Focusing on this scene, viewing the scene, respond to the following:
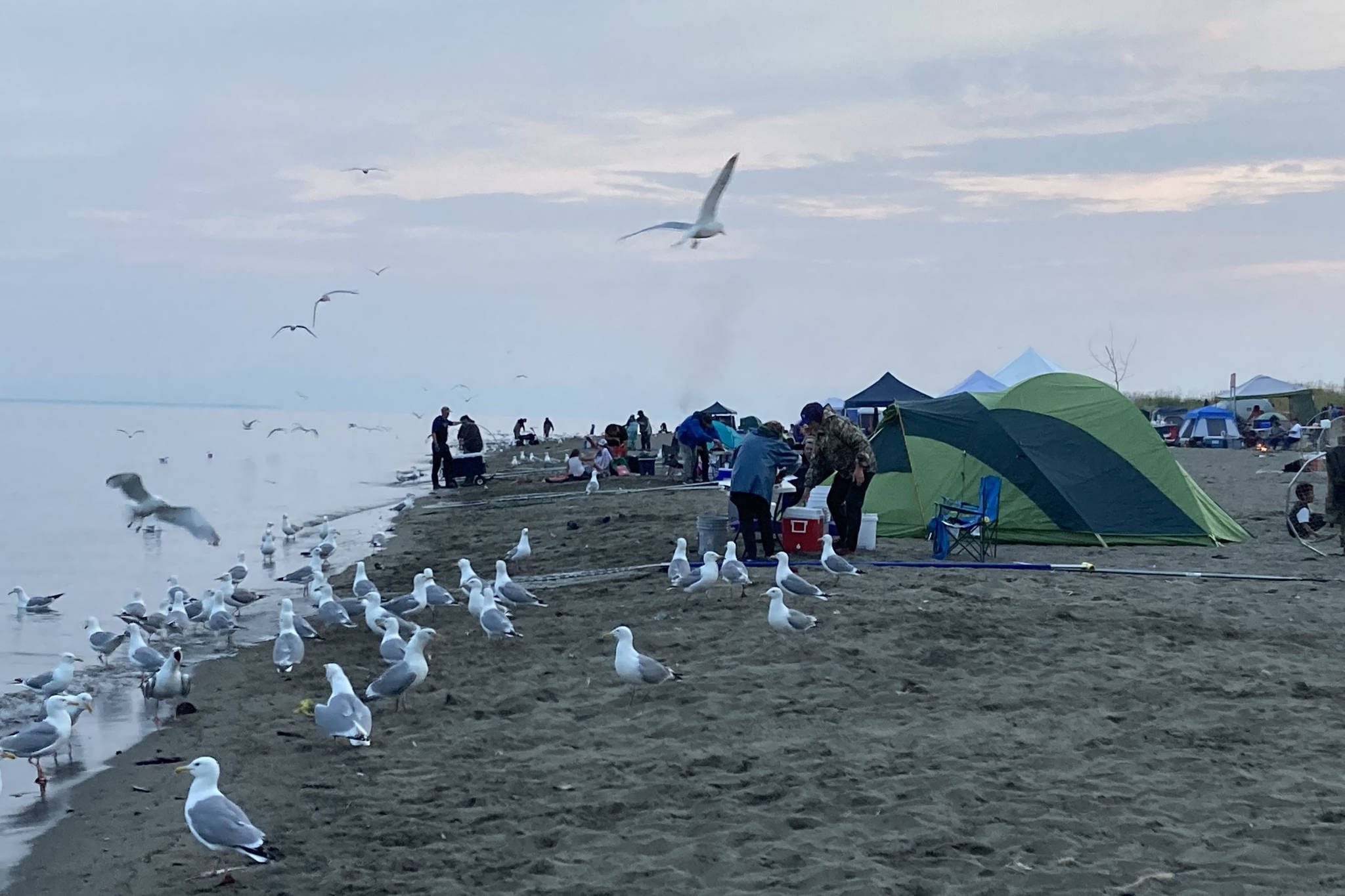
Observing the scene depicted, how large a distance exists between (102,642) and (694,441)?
14.9m

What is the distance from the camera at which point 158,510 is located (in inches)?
533

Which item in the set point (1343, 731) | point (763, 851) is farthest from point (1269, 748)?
point (763, 851)

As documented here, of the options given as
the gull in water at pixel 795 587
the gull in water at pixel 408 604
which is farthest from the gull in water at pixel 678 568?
the gull in water at pixel 408 604

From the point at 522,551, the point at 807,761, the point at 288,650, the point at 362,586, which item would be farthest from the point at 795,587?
the point at 522,551

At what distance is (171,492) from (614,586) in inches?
1079

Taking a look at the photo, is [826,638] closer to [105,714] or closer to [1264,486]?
[105,714]

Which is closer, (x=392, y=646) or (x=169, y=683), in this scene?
(x=169, y=683)

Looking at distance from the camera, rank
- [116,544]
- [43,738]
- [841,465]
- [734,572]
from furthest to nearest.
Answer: [116,544] < [841,465] < [734,572] < [43,738]

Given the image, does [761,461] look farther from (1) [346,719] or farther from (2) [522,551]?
(1) [346,719]

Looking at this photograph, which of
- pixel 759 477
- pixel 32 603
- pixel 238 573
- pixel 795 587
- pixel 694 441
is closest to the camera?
pixel 795 587

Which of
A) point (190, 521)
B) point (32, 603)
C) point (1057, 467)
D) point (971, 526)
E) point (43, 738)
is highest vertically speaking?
point (1057, 467)

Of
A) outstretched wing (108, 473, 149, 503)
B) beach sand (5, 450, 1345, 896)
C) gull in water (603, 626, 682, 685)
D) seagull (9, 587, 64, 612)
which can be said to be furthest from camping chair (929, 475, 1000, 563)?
seagull (9, 587, 64, 612)

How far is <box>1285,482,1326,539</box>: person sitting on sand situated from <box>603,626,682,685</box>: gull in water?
33.0 feet

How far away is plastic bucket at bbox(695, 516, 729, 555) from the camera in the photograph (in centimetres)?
1348
